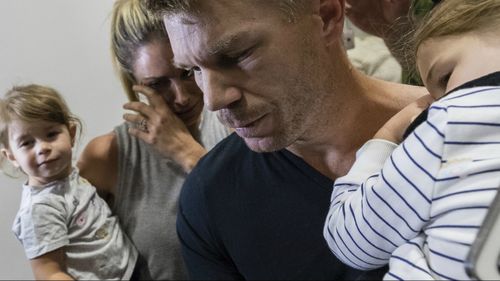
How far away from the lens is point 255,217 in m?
0.94

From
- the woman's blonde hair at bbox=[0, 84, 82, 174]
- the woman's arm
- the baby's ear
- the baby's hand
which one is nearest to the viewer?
the baby's hand

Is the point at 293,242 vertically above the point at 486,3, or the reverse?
the point at 486,3

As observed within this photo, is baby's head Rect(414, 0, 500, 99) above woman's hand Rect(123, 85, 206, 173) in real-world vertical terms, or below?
above

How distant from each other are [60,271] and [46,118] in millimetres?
296

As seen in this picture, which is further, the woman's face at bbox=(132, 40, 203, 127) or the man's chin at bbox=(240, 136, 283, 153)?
the woman's face at bbox=(132, 40, 203, 127)

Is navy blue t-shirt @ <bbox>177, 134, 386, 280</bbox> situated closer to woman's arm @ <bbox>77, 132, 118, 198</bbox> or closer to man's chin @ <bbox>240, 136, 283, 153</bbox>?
man's chin @ <bbox>240, 136, 283, 153</bbox>

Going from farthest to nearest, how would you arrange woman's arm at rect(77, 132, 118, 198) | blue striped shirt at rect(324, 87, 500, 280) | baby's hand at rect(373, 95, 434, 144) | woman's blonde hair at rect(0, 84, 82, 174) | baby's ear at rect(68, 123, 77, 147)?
woman's arm at rect(77, 132, 118, 198), baby's ear at rect(68, 123, 77, 147), woman's blonde hair at rect(0, 84, 82, 174), baby's hand at rect(373, 95, 434, 144), blue striped shirt at rect(324, 87, 500, 280)

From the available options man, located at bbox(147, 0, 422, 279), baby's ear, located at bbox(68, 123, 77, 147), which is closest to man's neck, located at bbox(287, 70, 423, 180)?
man, located at bbox(147, 0, 422, 279)

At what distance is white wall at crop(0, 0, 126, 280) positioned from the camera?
727 mm

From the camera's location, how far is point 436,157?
50 cm

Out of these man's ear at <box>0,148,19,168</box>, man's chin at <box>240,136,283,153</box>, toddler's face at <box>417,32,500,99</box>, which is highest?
toddler's face at <box>417,32,500,99</box>

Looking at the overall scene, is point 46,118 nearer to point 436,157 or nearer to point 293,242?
point 293,242

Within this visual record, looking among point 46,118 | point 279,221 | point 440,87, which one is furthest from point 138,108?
point 440,87

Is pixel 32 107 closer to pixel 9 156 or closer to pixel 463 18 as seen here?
pixel 9 156
